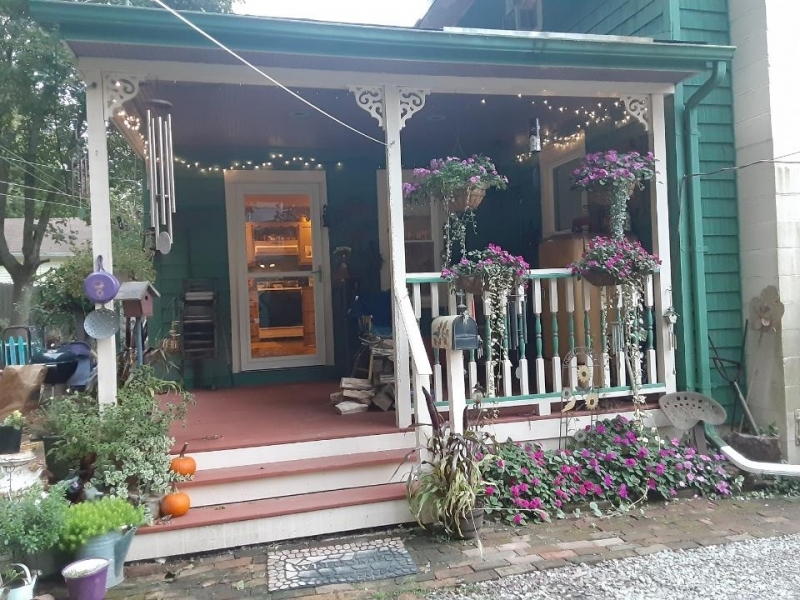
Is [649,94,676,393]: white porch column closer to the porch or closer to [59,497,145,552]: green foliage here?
the porch

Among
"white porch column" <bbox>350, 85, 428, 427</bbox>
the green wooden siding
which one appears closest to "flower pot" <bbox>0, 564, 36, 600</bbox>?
"white porch column" <bbox>350, 85, 428, 427</bbox>

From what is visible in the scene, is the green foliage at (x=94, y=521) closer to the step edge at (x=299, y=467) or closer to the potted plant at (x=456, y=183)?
the step edge at (x=299, y=467)

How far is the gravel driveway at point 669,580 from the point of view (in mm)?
2568

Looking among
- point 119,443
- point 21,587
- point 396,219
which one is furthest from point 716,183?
point 21,587

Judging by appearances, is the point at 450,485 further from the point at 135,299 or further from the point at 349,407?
the point at 135,299

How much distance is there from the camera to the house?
328 cm

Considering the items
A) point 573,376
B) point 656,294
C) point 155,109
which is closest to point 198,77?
point 155,109

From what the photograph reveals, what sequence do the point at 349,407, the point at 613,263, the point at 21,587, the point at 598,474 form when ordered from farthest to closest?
the point at 349,407 → the point at 613,263 → the point at 598,474 → the point at 21,587

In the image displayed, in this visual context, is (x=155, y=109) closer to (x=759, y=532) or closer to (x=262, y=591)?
(x=262, y=591)

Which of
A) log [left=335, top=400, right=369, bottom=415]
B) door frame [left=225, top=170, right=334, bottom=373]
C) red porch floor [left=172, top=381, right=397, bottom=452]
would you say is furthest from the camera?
door frame [left=225, top=170, right=334, bottom=373]

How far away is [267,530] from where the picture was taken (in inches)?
123

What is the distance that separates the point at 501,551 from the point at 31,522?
7.04 feet

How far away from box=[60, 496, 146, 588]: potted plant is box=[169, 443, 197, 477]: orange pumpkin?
401mm

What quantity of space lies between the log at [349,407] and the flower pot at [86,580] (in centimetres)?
193
